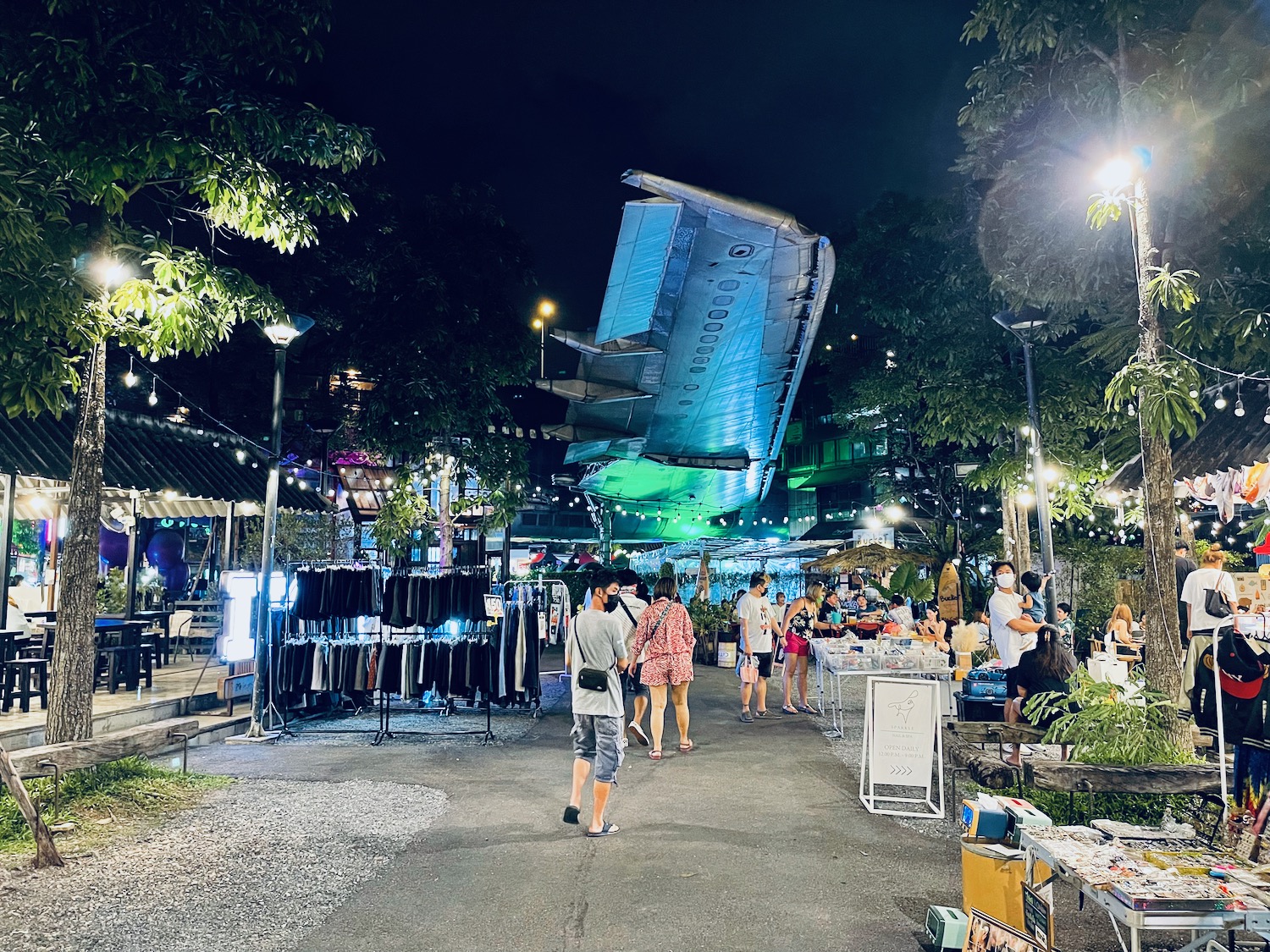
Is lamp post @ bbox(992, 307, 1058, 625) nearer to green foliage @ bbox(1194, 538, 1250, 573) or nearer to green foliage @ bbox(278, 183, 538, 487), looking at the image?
green foliage @ bbox(1194, 538, 1250, 573)

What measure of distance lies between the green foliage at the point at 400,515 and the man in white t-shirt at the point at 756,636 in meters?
7.89

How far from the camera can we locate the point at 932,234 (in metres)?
20.5

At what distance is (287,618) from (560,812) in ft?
19.2

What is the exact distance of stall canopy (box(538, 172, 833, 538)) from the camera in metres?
14.5

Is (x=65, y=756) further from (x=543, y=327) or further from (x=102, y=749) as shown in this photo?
(x=543, y=327)

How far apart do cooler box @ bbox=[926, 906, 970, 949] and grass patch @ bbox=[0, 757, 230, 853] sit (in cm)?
622

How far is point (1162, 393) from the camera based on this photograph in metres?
6.86

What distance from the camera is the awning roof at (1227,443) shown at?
440 inches

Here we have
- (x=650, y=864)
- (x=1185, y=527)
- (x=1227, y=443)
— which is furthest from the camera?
(x=1185, y=527)

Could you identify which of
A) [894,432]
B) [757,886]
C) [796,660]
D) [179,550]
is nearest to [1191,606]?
[796,660]

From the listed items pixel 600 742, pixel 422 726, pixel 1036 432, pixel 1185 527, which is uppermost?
pixel 1036 432

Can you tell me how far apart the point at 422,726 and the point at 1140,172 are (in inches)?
408

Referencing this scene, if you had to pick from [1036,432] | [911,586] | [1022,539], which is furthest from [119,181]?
[911,586]

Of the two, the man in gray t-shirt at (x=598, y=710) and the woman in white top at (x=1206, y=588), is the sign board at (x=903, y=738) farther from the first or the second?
the woman in white top at (x=1206, y=588)
